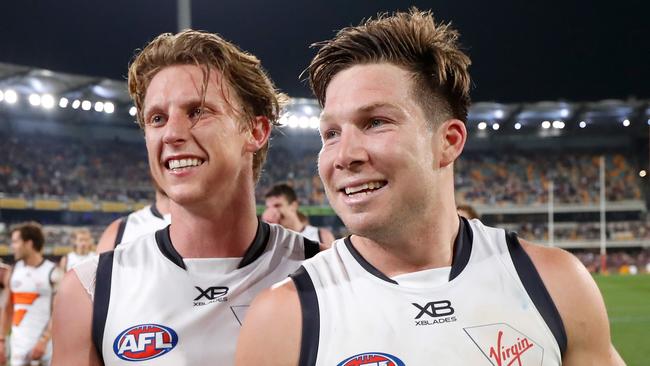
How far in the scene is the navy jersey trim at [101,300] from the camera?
7.69 feet

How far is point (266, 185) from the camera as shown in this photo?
36531 millimetres

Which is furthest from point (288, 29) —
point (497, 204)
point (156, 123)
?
point (156, 123)

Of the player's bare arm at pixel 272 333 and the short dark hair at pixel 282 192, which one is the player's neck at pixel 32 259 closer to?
the short dark hair at pixel 282 192

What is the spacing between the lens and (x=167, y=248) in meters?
2.62

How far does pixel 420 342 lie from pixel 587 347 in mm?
558

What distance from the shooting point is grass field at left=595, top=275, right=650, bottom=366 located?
12.1m

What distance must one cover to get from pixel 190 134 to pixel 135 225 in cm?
295

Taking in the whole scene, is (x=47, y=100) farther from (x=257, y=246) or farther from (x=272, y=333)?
(x=272, y=333)

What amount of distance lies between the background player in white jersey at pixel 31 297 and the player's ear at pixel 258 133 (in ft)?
24.3

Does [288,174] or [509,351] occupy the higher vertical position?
[288,174]

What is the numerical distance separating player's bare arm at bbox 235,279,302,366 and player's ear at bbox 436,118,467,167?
69 centimetres

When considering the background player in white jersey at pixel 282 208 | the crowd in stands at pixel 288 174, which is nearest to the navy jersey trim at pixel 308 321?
the background player in white jersey at pixel 282 208

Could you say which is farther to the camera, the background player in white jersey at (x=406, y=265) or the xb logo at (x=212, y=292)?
the xb logo at (x=212, y=292)

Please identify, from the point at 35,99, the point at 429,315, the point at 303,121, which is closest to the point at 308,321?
the point at 429,315
